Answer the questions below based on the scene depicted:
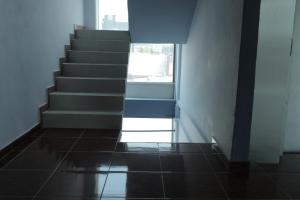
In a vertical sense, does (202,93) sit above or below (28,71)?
below

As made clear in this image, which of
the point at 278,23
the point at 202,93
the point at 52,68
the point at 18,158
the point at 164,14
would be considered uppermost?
the point at 164,14

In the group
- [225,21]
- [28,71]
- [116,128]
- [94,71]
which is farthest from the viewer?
[94,71]

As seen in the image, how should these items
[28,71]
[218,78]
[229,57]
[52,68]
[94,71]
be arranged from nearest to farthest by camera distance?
[229,57]
[218,78]
[28,71]
[52,68]
[94,71]

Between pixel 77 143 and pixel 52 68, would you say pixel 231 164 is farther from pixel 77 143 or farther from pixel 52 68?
pixel 52 68

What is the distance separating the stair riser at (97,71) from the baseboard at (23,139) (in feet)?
3.84

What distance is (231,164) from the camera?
2.60 meters

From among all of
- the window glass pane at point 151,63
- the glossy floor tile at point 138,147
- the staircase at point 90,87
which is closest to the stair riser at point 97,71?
the staircase at point 90,87

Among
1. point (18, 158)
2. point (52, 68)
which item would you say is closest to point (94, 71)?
point (52, 68)

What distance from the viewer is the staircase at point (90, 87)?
381cm

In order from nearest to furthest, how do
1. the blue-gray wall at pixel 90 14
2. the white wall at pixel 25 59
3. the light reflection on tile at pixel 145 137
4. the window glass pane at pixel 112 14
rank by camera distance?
the white wall at pixel 25 59, the light reflection on tile at pixel 145 137, the blue-gray wall at pixel 90 14, the window glass pane at pixel 112 14

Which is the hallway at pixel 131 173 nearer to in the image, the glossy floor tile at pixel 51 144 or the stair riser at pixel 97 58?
the glossy floor tile at pixel 51 144

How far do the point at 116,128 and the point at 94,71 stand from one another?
1205 millimetres

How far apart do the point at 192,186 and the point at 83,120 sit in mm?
1897

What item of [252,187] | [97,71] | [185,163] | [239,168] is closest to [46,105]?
[97,71]
